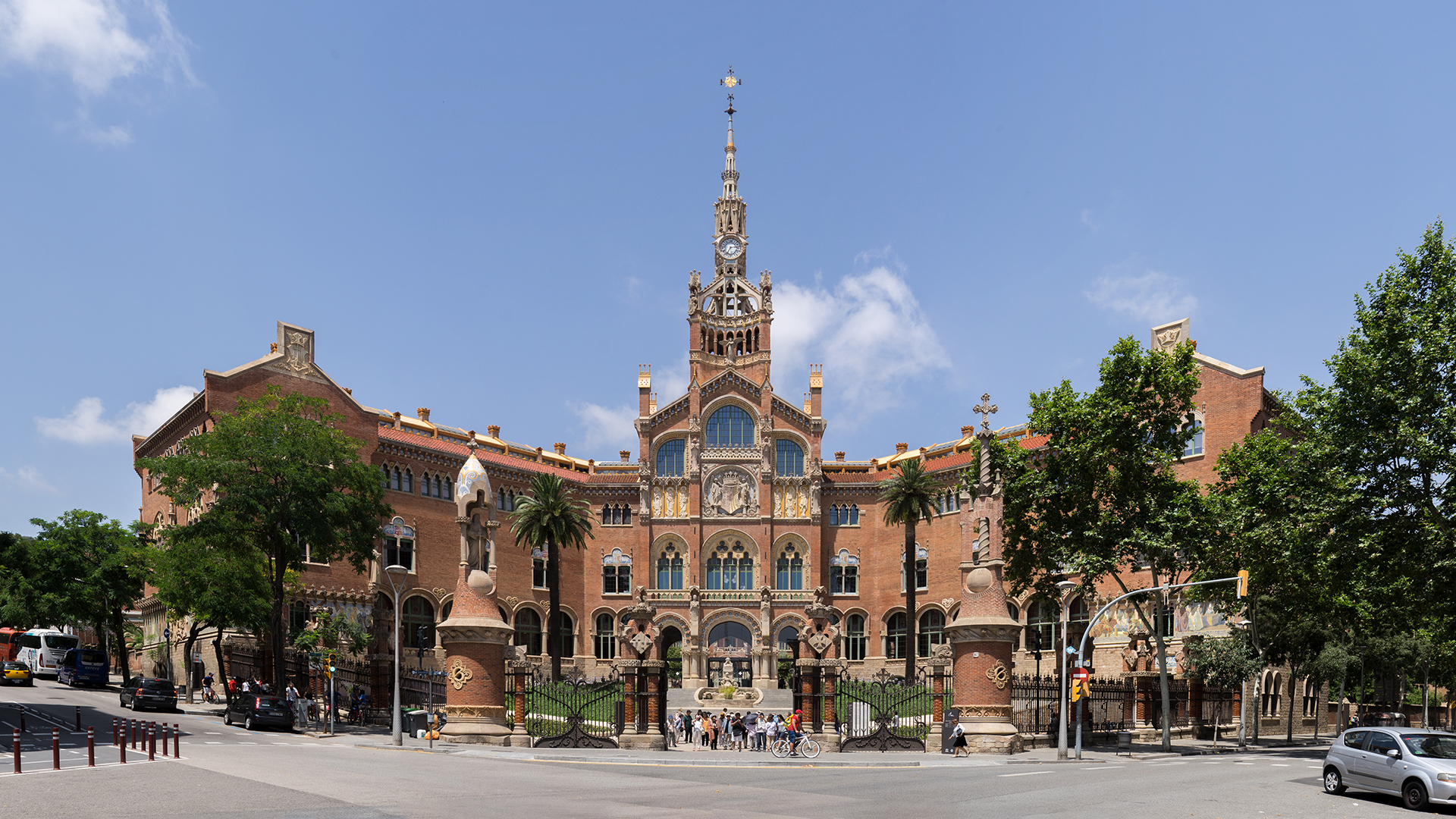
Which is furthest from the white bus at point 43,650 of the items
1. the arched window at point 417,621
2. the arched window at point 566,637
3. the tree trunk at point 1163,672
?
the tree trunk at point 1163,672

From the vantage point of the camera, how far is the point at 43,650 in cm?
6028

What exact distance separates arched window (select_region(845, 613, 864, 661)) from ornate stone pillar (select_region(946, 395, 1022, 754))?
38.3 metres

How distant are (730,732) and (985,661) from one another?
9435mm

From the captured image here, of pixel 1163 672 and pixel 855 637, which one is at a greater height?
pixel 1163 672

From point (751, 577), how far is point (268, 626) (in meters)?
31.6

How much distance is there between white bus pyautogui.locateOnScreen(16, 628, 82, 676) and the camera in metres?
59.8

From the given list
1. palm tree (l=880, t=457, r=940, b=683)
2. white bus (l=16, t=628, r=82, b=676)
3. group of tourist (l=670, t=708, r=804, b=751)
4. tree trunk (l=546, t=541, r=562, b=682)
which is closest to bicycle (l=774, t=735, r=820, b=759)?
group of tourist (l=670, t=708, r=804, b=751)

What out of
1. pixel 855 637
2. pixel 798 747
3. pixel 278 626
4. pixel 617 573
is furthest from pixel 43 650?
pixel 798 747

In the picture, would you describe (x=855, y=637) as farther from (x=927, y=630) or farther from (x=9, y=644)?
(x=9, y=644)

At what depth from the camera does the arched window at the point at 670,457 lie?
236 ft

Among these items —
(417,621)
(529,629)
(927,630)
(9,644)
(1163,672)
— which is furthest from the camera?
(927,630)

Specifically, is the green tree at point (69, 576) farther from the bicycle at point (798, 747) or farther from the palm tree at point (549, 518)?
the bicycle at point (798, 747)

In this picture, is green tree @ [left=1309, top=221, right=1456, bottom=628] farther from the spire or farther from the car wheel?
the spire

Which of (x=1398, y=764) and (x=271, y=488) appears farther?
(x=271, y=488)
